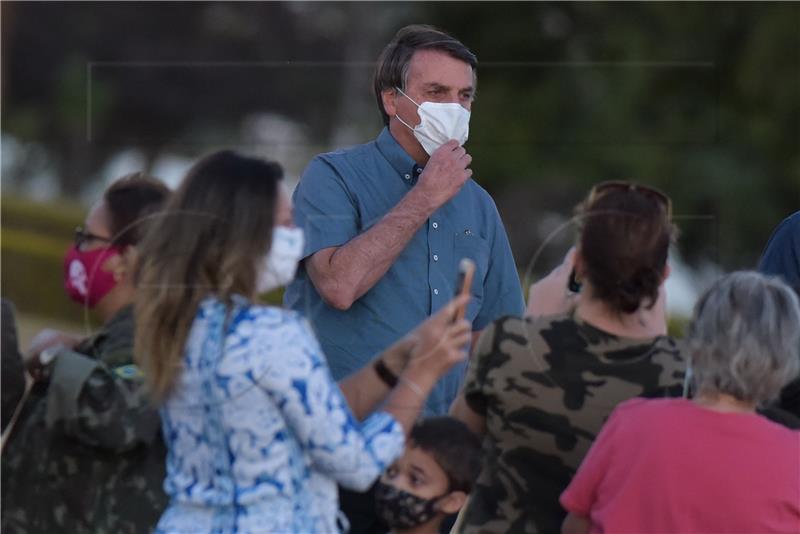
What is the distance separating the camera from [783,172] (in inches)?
612

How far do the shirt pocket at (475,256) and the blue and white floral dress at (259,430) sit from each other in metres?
1.06

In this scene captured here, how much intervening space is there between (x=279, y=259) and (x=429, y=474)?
646 mm

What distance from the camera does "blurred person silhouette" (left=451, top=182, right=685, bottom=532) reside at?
2877 millimetres

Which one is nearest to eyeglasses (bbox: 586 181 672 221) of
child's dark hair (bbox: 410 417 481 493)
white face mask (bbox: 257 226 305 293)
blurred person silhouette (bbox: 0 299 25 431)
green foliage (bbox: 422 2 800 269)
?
child's dark hair (bbox: 410 417 481 493)

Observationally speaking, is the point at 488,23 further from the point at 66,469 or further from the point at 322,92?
the point at 66,469

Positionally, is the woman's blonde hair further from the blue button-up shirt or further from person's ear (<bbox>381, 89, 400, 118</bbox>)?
person's ear (<bbox>381, 89, 400, 118</bbox>)

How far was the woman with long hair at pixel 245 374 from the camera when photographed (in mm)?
2566

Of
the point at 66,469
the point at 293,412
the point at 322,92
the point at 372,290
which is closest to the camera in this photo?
the point at 293,412

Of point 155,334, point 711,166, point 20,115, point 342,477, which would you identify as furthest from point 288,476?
point 20,115

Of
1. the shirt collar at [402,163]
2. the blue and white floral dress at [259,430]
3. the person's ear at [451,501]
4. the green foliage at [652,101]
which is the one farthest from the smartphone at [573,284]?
the green foliage at [652,101]

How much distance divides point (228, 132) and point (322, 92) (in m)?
1.41

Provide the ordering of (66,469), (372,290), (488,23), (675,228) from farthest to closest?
(488,23)
(372,290)
(66,469)
(675,228)

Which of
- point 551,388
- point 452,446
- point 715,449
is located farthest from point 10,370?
point 715,449

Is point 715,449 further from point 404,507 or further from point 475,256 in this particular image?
point 475,256
